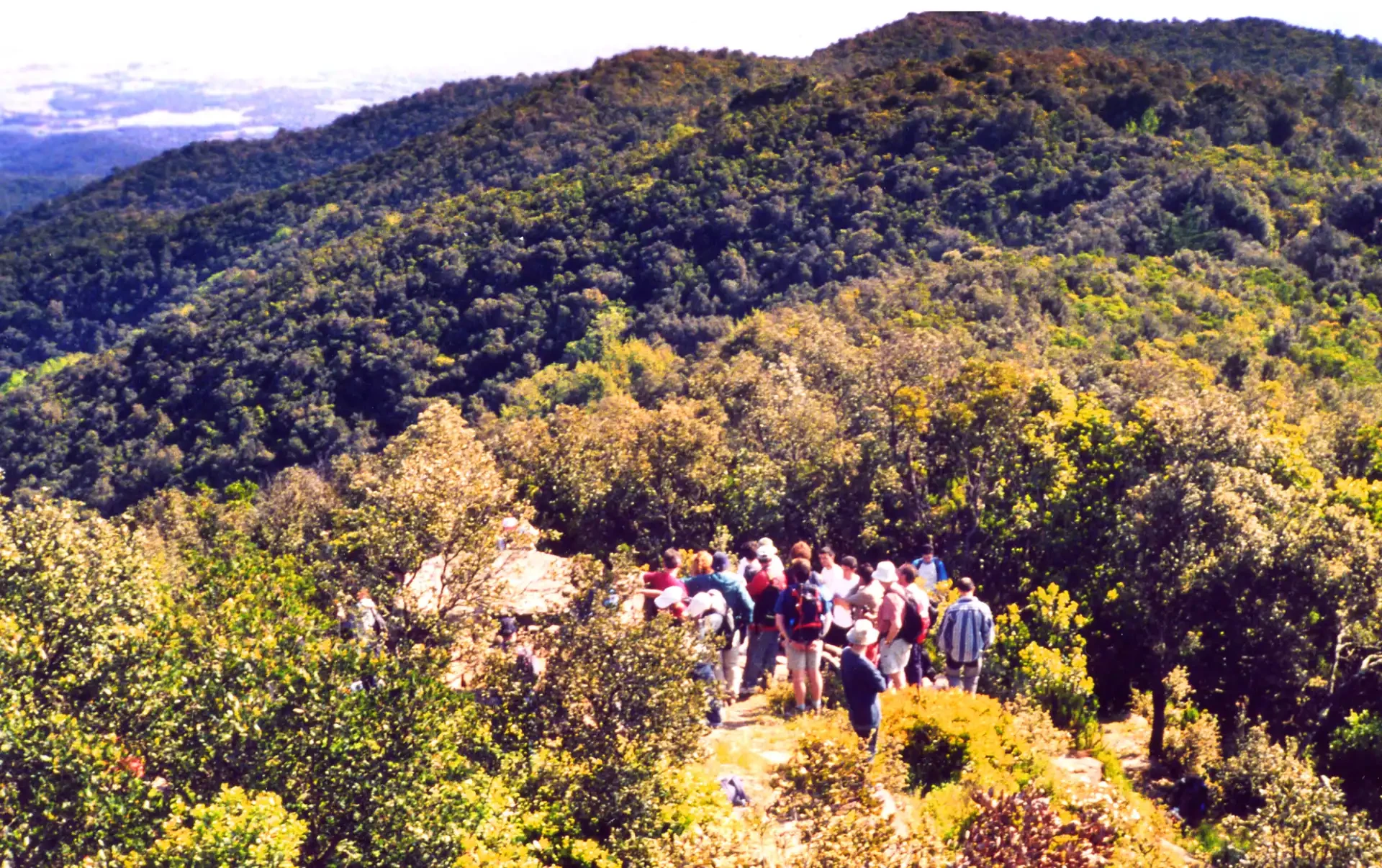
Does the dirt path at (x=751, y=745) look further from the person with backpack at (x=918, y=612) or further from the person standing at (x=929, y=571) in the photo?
the person standing at (x=929, y=571)

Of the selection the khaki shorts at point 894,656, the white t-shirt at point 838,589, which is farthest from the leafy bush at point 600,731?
the khaki shorts at point 894,656

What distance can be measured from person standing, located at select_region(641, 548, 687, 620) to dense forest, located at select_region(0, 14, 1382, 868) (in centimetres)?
201

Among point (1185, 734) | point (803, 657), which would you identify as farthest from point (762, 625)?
point (1185, 734)

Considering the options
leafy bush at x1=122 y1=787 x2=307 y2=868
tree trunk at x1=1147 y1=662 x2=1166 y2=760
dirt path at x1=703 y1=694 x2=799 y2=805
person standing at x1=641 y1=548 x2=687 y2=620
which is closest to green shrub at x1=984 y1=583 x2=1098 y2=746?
tree trunk at x1=1147 y1=662 x2=1166 y2=760

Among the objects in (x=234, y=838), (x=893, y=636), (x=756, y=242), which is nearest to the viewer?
(x=234, y=838)

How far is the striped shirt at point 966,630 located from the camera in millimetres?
11445

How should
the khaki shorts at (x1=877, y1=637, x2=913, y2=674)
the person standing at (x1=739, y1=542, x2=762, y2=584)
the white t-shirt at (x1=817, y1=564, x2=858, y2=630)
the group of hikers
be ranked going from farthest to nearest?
the person standing at (x1=739, y1=542, x2=762, y2=584)
the white t-shirt at (x1=817, y1=564, x2=858, y2=630)
the khaki shorts at (x1=877, y1=637, x2=913, y2=674)
the group of hikers

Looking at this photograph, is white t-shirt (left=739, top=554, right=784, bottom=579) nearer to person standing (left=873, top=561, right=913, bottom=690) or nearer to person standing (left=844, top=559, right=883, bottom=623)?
person standing (left=844, top=559, right=883, bottom=623)

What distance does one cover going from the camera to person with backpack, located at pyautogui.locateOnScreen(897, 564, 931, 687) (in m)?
11.6

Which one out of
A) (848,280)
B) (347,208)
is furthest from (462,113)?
(848,280)

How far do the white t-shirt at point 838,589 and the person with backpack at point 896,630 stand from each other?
457 mm

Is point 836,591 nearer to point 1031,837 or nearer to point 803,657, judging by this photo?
point 803,657

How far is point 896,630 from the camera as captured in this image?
11.4 metres

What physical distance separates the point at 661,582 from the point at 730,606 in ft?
2.75
